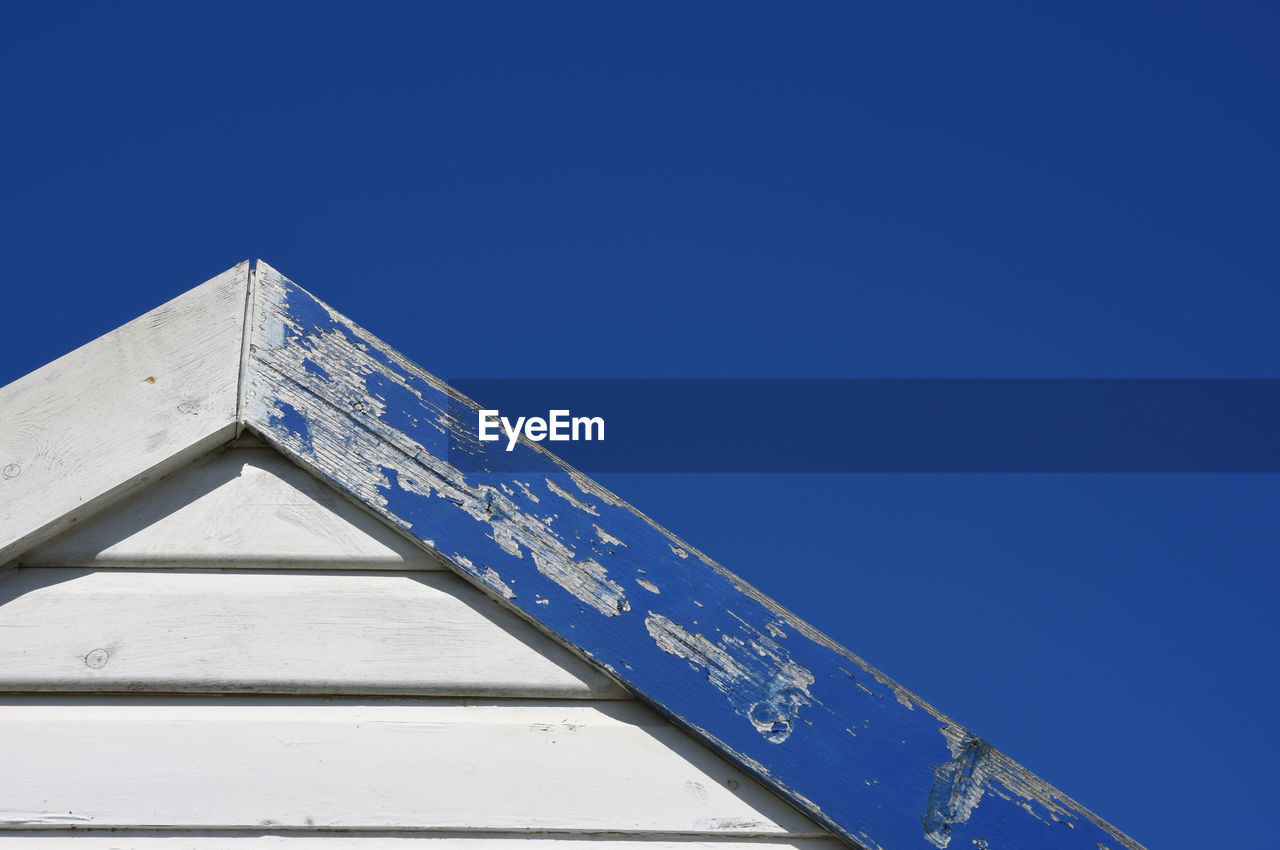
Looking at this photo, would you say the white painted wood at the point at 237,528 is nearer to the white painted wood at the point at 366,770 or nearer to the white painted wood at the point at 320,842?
the white painted wood at the point at 366,770

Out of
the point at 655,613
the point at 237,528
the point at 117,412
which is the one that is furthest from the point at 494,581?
the point at 117,412

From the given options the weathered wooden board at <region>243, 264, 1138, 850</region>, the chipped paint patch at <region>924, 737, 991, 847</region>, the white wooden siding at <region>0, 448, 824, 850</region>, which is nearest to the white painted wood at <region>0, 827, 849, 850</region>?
the white wooden siding at <region>0, 448, 824, 850</region>

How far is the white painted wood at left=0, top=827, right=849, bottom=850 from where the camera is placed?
1.47 meters

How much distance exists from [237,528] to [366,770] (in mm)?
404

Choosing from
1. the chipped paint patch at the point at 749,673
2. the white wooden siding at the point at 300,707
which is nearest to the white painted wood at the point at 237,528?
the white wooden siding at the point at 300,707

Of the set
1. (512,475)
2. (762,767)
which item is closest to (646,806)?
(762,767)

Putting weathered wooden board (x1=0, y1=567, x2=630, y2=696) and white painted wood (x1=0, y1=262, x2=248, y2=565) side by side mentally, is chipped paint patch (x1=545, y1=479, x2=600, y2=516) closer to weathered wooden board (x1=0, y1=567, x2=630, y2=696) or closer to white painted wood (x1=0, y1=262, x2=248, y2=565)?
weathered wooden board (x1=0, y1=567, x2=630, y2=696)

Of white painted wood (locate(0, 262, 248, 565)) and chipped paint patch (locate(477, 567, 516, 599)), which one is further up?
white painted wood (locate(0, 262, 248, 565))

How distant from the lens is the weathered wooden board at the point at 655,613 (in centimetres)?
157

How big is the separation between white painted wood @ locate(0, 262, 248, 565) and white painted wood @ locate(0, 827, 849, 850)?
397 millimetres

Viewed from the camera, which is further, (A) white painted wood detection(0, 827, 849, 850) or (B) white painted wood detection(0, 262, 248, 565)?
(B) white painted wood detection(0, 262, 248, 565)

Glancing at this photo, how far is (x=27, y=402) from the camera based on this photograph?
5.31 ft

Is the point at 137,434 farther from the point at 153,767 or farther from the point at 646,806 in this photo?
the point at 646,806

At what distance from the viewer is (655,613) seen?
1609 mm
